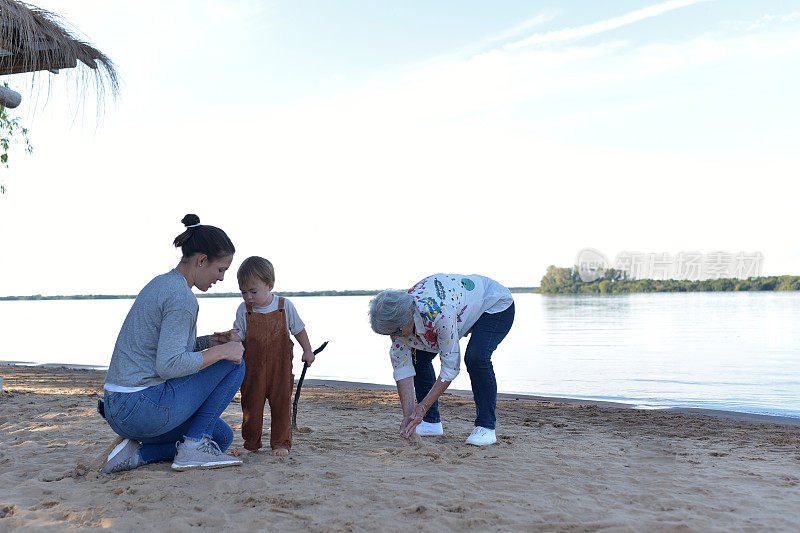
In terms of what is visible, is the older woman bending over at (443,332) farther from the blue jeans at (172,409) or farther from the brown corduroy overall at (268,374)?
A: the blue jeans at (172,409)

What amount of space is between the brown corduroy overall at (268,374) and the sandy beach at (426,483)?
17 cm

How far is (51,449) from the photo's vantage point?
3.75 metres

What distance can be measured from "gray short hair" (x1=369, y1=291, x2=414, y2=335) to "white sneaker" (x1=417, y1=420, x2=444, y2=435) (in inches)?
42.9

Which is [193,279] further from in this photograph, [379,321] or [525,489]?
[525,489]

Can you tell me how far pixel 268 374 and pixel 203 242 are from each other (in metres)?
0.96

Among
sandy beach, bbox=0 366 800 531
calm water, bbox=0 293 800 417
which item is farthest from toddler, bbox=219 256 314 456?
calm water, bbox=0 293 800 417

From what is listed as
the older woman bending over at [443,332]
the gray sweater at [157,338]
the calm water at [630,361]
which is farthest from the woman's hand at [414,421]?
the calm water at [630,361]

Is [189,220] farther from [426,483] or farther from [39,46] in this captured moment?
[39,46]

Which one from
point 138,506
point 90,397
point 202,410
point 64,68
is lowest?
point 90,397

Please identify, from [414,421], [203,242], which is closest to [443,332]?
[414,421]

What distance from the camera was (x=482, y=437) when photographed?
4.04 metres

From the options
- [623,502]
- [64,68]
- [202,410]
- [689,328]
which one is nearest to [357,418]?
[202,410]

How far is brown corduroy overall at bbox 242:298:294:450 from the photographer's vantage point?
11.8ft

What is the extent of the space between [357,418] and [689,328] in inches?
722
